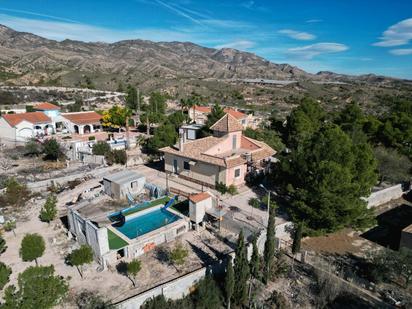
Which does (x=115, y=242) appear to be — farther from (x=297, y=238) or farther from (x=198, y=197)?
(x=297, y=238)

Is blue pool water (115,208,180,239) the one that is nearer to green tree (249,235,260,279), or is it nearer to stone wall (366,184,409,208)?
green tree (249,235,260,279)

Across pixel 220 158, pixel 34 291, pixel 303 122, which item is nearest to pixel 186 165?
pixel 220 158

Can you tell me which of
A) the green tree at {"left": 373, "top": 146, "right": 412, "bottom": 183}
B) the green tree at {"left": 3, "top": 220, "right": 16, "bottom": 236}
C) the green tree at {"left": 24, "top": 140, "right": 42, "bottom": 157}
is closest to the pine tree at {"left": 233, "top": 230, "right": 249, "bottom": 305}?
the green tree at {"left": 3, "top": 220, "right": 16, "bottom": 236}

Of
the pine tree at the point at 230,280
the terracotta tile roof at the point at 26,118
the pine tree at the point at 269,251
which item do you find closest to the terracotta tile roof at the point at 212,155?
the pine tree at the point at 269,251

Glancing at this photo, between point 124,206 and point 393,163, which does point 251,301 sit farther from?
point 393,163

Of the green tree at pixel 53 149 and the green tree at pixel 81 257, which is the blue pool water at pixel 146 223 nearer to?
the green tree at pixel 81 257

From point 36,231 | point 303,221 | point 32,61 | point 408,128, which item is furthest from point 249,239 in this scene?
point 32,61

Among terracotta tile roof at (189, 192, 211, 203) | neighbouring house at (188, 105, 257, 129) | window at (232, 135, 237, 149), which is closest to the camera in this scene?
terracotta tile roof at (189, 192, 211, 203)
